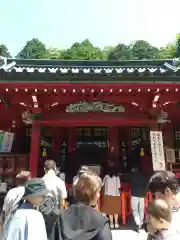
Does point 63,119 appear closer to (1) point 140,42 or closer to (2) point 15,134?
(2) point 15,134

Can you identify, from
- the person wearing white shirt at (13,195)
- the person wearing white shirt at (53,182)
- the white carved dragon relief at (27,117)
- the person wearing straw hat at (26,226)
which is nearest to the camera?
the person wearing straw hat at (26,226)

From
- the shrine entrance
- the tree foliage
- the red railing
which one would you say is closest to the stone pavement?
the red railing

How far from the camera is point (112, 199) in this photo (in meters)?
5.83

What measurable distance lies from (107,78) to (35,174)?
3.08 meters

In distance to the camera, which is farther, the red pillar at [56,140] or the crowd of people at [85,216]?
the red pillar at [56,140]

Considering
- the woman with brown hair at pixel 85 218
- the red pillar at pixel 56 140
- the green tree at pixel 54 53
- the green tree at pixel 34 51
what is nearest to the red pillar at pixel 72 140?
the red pillar at pixel 56 140

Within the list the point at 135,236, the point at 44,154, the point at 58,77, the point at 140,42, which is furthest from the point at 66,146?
the point at 140,42

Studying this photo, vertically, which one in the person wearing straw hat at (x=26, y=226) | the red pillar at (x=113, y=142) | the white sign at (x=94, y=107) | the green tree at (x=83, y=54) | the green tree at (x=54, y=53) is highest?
the green tree at (x=54, y=53)

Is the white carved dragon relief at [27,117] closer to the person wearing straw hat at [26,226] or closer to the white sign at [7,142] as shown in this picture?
the white sign at [7,142]

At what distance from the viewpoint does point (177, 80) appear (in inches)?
216

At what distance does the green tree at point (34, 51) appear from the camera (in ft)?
126

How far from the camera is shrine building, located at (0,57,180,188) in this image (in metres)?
5.44

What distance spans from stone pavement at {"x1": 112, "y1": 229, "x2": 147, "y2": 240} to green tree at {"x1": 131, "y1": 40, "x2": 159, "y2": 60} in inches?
Result: 1371

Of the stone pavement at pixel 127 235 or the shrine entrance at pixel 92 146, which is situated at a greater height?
the shrine entrance at pixel 92 146
